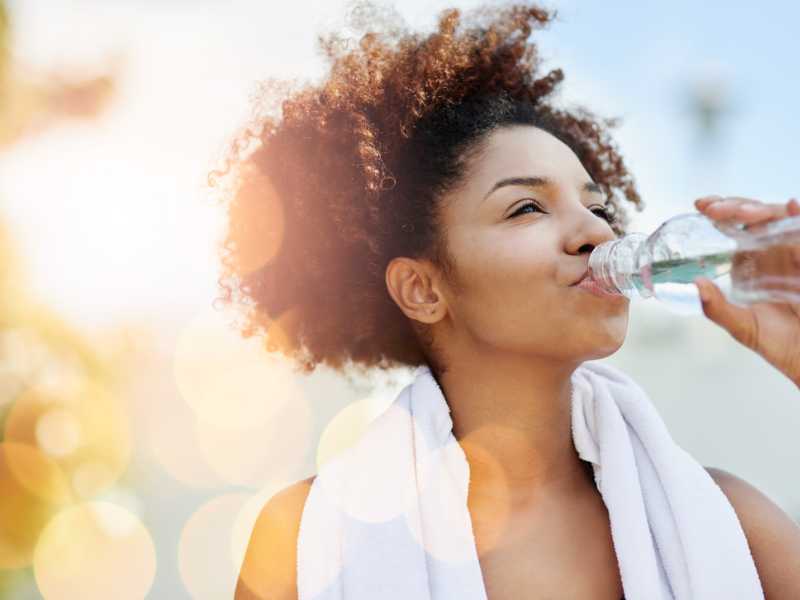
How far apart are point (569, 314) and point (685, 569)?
0.70 meters

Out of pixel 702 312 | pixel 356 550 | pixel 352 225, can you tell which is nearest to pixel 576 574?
pixel 356 550

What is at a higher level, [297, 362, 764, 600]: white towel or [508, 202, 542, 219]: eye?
[508, 202, 542, 219]: eye

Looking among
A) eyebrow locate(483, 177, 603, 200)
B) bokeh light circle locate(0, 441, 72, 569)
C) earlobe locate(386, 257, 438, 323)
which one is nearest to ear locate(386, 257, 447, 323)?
earlobe locate(386, 257, 438, 323)

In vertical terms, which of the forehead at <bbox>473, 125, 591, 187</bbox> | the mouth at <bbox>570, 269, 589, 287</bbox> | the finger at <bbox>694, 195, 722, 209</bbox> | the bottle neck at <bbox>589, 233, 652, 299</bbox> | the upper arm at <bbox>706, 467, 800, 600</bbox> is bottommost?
the upper arm at <bbox>706, 467, 800, 600</bbox>

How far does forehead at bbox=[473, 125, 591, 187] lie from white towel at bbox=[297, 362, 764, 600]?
0.62m

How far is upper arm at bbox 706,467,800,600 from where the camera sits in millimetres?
2004

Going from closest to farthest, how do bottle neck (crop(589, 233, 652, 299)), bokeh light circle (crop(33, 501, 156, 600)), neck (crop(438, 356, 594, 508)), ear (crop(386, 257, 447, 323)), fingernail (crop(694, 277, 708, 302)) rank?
fingernail (crop(694, 277, 708, 302)) < bottle neck (crop(589, 233, 652, 299)) < neck (crop(438, 356, 594, 508)) < ear (crop(386, 257, 447, 323)) < bokeh light circle (crop(33, 501, 156, 600))

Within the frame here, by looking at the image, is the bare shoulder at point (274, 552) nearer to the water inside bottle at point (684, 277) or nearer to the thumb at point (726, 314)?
the water inside bottle at point (684, 277)

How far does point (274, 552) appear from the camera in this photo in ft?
7.09

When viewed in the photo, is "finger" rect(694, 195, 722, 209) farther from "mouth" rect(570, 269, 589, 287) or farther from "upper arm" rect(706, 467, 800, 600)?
"upper arm" rect(706, 467, 800, 600)

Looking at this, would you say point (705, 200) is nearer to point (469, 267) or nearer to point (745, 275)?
point (745, 275)

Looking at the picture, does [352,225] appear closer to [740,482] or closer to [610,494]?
[610,494]

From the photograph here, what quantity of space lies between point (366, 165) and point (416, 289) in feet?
1.34

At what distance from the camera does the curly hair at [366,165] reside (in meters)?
2.43
